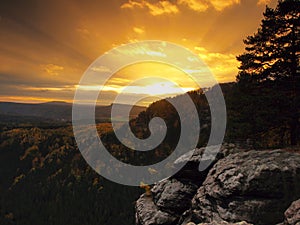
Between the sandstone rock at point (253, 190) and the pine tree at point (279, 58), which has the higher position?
the pine tree at point (279, 58)

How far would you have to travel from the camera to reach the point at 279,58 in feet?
76.2

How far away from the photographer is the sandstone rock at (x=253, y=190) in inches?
626

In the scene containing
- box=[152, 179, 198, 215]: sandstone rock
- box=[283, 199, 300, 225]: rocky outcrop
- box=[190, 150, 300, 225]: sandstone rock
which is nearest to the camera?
box=[283, 199, 300, 225]: rocky outcrop

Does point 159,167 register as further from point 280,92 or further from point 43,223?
point 280,92

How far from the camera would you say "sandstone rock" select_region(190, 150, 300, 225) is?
1590cm

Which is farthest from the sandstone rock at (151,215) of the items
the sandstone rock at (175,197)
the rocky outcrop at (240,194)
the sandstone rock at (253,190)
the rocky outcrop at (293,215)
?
the rocky outcrop at (293,215)

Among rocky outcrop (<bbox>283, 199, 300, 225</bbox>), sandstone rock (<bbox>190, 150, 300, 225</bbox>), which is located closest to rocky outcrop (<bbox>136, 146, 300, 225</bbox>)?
sandstone rock (<bbox>190, 150, 300, 225</bbox>)

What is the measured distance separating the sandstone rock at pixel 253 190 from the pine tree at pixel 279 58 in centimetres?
541

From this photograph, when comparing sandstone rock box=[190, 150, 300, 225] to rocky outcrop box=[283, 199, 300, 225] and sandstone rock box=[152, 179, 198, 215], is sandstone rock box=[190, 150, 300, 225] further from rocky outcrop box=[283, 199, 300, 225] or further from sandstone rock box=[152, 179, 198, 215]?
rocky outcrop box=[283, 199, 300, 225]

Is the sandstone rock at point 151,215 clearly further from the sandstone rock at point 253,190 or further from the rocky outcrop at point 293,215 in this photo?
the rocky outcrop at point 293,215

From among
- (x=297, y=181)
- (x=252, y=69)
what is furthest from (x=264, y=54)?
(x=297, y=181)

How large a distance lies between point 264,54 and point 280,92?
3.92m

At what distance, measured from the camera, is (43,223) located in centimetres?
14012

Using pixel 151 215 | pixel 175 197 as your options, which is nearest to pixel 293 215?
pixel 175 197
